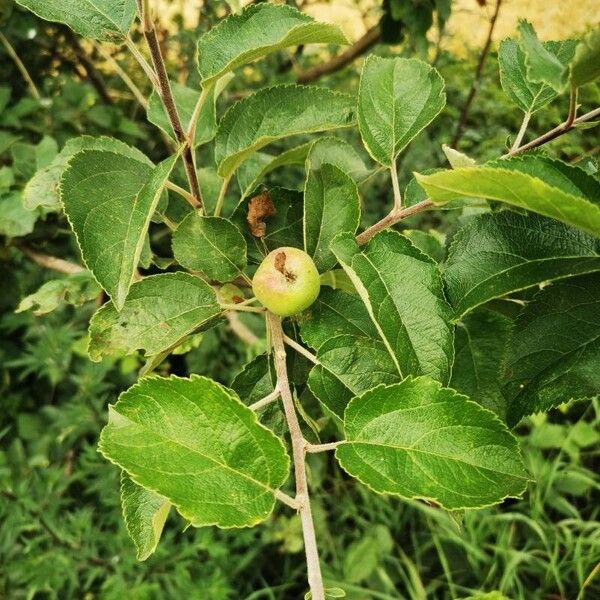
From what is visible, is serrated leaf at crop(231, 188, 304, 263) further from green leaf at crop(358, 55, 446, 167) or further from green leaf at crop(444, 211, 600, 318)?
green leaf at crop(444, 211, 600, 318)

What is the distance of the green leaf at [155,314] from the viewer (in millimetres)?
613

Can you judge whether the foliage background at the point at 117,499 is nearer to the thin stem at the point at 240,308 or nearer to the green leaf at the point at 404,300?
the thin stem at the point at 240,308

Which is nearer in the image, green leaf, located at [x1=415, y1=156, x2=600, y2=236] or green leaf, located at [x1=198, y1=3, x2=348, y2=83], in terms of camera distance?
green leaf, located at [x1=415, y1=156, x2=600, y2=236]

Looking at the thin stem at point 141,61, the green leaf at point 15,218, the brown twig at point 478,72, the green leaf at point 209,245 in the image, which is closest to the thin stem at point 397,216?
the green leaf at point 209,245

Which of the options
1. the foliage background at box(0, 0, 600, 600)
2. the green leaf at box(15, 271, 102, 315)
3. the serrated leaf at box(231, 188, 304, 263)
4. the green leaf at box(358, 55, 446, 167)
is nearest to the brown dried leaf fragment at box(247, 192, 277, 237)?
the serrated leaf at box(231, 188, 304, 263)

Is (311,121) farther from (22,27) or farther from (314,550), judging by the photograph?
(22,27)

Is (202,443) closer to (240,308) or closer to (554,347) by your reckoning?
(240,308)

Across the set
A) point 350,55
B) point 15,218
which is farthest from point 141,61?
point 350,55

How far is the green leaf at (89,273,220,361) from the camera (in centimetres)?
61

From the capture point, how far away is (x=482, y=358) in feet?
2.15

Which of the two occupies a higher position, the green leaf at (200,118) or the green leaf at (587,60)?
the green leaf at (587,60)

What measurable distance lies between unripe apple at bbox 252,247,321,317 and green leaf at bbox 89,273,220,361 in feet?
0.24

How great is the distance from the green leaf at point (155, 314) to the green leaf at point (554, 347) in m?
0.29

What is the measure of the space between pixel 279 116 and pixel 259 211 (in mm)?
106
